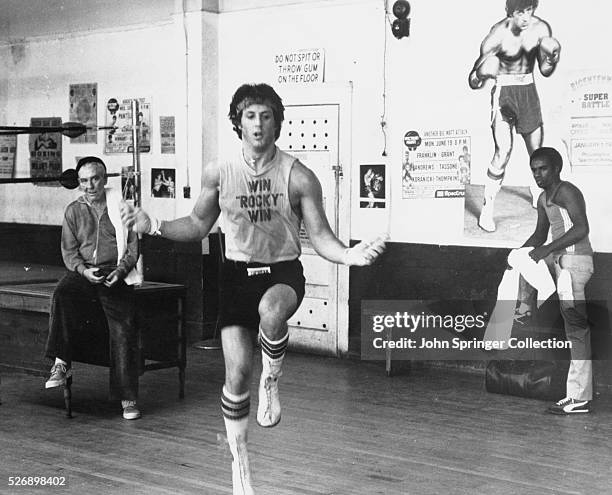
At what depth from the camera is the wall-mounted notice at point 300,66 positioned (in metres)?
9.37

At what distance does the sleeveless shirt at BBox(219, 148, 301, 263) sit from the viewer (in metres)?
4.87

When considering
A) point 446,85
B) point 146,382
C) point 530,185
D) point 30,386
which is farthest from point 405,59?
point 30,386

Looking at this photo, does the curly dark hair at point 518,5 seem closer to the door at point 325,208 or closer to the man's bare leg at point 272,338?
the door at point 325,208

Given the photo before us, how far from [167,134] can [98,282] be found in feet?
12.3

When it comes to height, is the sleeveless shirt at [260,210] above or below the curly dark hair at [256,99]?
below

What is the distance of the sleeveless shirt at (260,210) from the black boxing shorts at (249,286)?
0.04m

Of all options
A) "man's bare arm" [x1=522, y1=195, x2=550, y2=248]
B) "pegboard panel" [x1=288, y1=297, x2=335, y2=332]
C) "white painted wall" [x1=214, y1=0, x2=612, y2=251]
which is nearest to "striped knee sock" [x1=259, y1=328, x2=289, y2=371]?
"man's bare arm" [x1=522, y1=195, x2=550, y2=248]

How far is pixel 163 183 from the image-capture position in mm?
10398

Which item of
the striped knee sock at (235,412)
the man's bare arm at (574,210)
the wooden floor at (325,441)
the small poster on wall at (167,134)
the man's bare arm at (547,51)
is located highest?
the man's bare arm at (547,51)

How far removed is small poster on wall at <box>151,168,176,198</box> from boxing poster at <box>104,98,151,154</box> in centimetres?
27

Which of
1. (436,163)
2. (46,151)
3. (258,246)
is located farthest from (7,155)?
(258,246)

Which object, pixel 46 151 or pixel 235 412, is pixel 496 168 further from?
pixel 46 151

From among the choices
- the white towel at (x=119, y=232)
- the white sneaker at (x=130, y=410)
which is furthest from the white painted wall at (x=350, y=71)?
the white sneaker at (x=130, y=410)

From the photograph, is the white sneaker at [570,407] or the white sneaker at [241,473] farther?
the white sneaker at [570,407]
